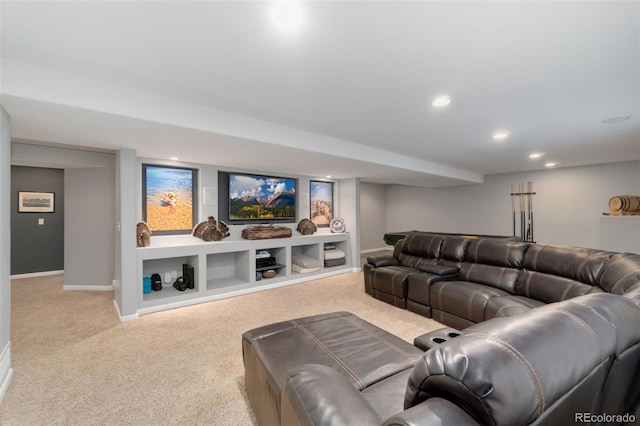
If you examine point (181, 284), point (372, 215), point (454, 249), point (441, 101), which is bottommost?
point (181, 284)

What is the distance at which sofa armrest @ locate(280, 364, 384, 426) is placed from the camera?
2.77 feet

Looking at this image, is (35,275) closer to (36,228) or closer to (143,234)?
(36,228)

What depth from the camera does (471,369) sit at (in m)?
0.63

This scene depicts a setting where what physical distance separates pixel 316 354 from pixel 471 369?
3.69ft

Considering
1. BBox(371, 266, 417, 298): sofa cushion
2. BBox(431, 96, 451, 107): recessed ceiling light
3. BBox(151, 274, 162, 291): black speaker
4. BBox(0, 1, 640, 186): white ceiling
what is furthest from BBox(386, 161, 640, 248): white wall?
BBox(151, 274, 162, 291): black speaker

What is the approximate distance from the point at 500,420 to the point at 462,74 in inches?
82.5

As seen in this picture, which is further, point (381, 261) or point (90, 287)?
point (90, 287)

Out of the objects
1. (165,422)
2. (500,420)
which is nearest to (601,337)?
(500,420)

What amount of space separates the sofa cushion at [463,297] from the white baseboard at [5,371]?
3.92m

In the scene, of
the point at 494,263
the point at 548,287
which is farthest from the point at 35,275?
the point at 548,287

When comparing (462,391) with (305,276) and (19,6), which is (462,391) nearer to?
(19,6)

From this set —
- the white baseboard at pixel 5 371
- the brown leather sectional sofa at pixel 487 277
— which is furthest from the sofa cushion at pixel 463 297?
the white baseboard at pixel 5 371

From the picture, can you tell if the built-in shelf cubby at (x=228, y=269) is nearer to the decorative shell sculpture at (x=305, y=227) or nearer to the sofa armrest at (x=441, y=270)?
the decorative shell sculpture at (x=305, y=227)

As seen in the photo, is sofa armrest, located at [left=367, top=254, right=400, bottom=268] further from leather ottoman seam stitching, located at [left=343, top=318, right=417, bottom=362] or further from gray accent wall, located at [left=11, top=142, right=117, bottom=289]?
gray accent wall, located at [left=11, top=142, right=117, bottom=289]
